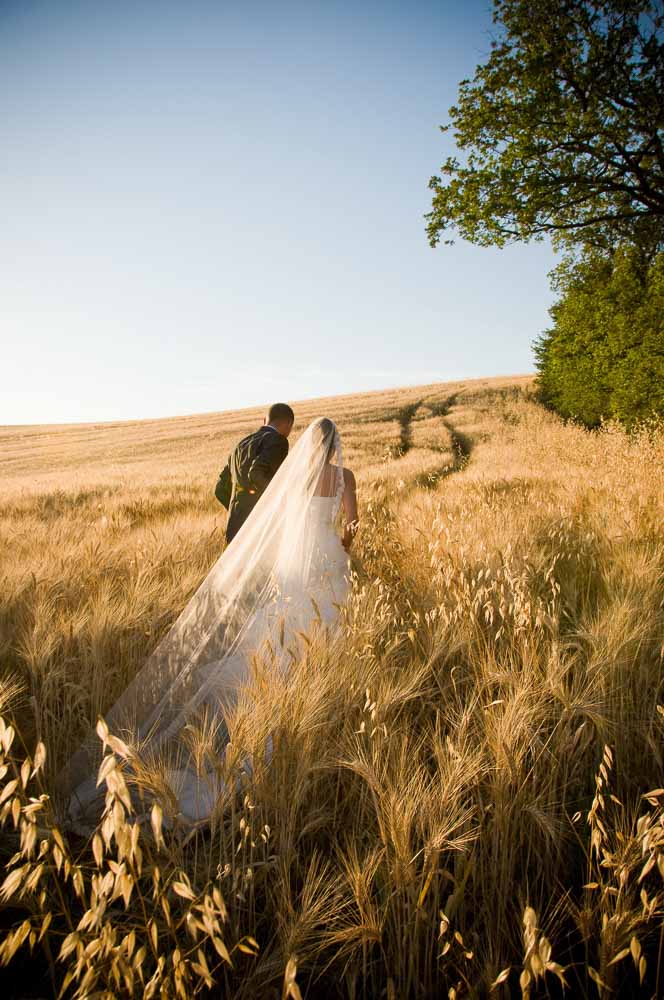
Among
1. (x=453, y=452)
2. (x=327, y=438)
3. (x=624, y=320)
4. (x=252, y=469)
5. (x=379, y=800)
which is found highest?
(x=624, y=320)

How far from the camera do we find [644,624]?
2.20 m

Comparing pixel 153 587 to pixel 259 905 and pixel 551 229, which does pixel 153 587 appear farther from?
pixel 551 229

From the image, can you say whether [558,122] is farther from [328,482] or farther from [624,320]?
[328,482]

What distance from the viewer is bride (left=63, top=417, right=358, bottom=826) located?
1857mm

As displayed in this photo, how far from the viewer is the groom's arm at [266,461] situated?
4461mm

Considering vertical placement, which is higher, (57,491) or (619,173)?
(619,173)

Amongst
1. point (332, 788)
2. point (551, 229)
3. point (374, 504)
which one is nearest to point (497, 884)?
point (332, 788)

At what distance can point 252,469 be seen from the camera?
4.46m

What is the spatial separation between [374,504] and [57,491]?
7.76 meters

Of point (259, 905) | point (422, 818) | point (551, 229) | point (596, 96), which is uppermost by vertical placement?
point (596, 96)

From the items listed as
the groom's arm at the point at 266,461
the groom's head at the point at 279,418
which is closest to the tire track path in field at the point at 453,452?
the groom's head at the point at 279,418

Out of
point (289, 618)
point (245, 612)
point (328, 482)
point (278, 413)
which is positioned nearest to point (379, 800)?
point (289, 618)

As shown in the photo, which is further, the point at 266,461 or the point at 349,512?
the point at 266,461

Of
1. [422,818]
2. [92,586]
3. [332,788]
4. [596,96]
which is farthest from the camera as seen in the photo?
[596,96]
